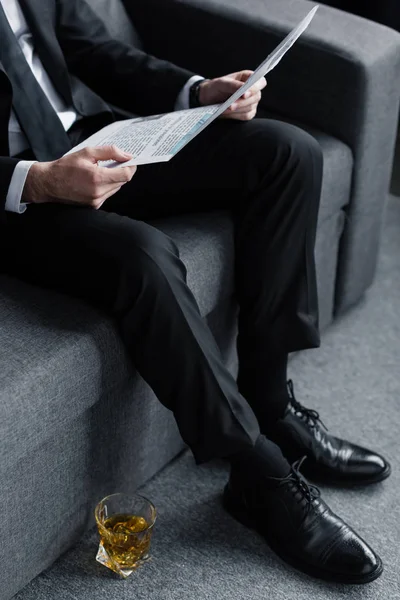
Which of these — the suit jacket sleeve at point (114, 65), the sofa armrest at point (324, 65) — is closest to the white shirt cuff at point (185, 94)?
the suit jacket sleeve at point (114, 65)

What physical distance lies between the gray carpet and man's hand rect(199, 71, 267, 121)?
61cm

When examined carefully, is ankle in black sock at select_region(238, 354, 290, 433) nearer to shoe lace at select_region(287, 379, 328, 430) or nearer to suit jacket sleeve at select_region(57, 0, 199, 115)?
shoe lace at select_region(287, 379, 328, 430)

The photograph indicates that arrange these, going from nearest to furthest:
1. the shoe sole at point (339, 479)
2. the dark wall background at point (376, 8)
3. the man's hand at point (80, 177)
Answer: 1. the man's hand at point (80, 177)
2. the shoe sole at point (339, 479)
3. the dark wall background at point (376, 8)

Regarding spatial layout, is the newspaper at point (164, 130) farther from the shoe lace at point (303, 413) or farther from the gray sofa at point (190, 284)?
the shoe lace at point (303, 413)

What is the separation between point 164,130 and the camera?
144 cm

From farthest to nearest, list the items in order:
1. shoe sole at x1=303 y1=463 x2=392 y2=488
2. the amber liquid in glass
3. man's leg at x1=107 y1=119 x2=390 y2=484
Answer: shoe sole at x1=303 y1=463 x2=392 y2=488 → man's leg at x1=107 y1=119 x2=390 y2=484 → the amber liquid in glass

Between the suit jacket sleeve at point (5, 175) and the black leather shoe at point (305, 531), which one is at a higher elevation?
the suit jacket sleeve at point (5, 175)

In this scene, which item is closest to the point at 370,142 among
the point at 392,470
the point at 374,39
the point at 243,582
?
the point at 374,39

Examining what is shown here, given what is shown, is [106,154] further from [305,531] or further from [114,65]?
[305,531]

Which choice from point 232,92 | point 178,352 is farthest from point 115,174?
point 232,92

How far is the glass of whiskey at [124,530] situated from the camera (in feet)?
4.68

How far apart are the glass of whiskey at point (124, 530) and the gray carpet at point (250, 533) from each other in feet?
0.09

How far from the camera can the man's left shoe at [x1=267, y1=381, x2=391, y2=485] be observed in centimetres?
166

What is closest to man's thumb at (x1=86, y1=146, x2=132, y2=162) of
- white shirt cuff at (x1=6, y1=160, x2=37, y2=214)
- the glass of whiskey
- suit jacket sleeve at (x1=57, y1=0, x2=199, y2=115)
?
white shirt cuff at (x1=6, y1=160, x2=37, y2=214)
